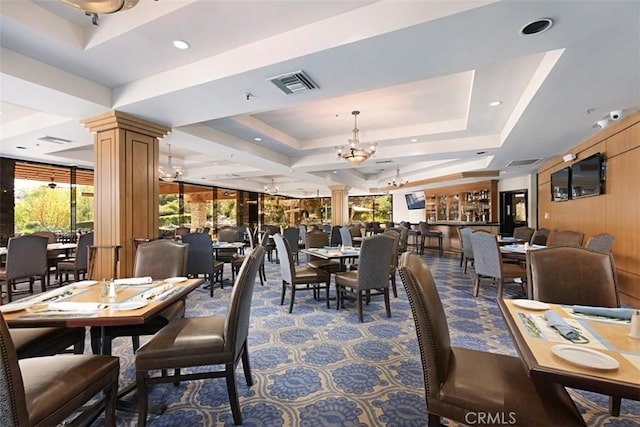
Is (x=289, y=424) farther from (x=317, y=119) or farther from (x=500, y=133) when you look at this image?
(x=500, y=133)

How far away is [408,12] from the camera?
2.29 metres

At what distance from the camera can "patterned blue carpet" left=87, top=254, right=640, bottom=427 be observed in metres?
1.95

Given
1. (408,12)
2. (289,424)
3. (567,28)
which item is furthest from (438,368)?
(567,28)

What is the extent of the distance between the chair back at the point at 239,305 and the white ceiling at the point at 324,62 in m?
1.95

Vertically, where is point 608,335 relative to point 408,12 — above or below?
below

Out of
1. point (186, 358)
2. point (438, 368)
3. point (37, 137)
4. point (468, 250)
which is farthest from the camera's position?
point (468, 250)

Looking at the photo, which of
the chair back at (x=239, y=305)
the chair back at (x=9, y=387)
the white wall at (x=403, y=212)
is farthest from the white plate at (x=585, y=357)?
the white wall at (x=403, y=212)

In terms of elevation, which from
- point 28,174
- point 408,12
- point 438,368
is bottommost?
point 438,368

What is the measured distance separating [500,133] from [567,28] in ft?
13.0

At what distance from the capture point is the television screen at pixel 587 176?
490 cm

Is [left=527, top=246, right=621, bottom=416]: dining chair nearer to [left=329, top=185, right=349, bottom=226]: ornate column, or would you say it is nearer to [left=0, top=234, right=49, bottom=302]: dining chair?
[left=0, top=234, right=49, bottom=302]: dining chair

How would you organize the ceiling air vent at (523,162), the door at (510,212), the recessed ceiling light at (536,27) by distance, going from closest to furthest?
1. the recessed ceiling light at (536,27)
2. the ceiling air vent at (523,162)
3. the door at (510,212)

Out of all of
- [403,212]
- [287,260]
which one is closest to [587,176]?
[287,260]

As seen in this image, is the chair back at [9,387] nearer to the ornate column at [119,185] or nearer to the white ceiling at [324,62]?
the white ceiling at [324,62]
